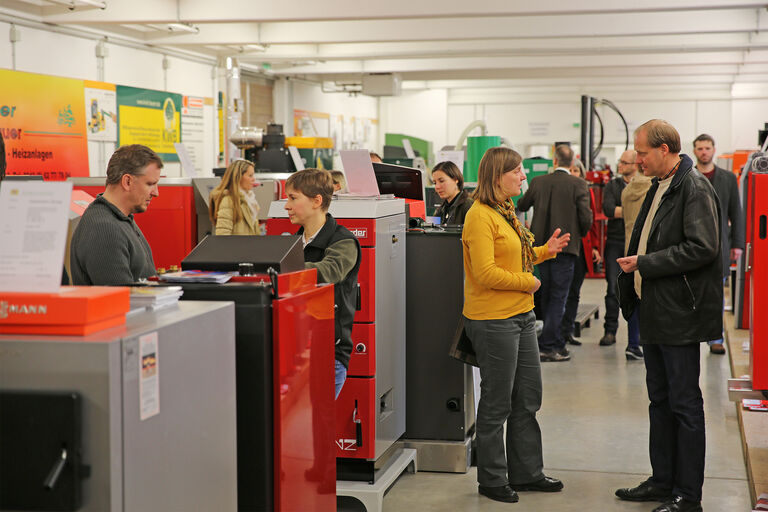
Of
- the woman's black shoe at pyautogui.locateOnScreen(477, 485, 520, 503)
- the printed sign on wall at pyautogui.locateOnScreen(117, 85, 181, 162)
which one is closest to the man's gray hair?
the woman's black shoe at pyautogui.locateOnScreen(477, 485, 520, 503)

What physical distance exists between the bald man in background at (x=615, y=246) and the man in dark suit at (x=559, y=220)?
571 mm

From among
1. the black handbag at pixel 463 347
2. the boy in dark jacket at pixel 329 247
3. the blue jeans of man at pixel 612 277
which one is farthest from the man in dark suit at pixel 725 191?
the boy in dark jacket at pixel 329 247

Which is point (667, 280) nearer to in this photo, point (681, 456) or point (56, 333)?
point (681, 456)

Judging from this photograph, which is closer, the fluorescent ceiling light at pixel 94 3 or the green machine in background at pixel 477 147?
the fluorescent ceiling light at pixel 94 3

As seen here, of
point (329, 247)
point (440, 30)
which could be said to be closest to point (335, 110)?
point (440, 30)

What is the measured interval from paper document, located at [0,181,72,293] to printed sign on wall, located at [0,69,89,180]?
727 centimetres

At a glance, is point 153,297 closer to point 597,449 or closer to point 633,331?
point 597,449

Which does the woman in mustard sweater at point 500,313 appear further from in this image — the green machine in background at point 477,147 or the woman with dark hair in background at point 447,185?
the green machine in background at point 477,147

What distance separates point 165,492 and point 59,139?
883 cm

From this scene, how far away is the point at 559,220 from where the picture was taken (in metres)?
6.84

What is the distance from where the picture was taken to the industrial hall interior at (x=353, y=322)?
5.51 feet

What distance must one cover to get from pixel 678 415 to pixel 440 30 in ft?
28.8

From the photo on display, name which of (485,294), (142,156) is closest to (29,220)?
(142,156)

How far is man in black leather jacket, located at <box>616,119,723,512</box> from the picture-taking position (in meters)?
3.45
